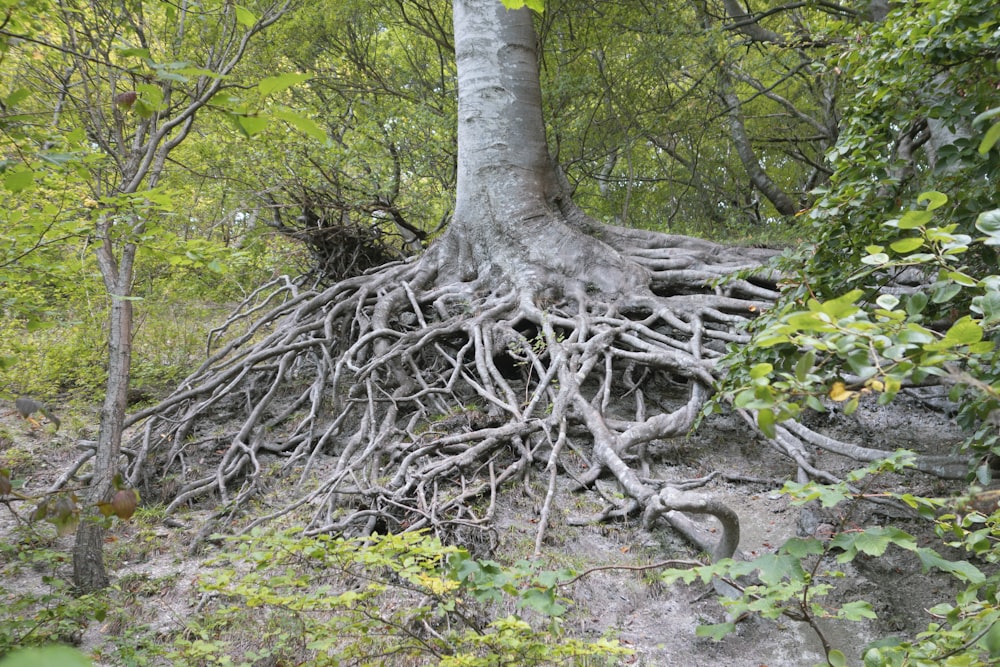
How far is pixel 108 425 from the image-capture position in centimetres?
376

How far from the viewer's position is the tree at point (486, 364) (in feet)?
13.7

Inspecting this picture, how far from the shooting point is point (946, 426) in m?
4.36

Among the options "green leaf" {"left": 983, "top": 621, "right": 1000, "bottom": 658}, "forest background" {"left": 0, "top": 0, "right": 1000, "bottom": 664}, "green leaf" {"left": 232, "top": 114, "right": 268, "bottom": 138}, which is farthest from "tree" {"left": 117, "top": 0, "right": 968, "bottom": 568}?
"green leaf" {"left": 232, "top": 114, "right": 268, "bottom": 138}

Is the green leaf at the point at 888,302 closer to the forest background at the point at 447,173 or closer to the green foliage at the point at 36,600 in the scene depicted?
the forest background at the point at 447,173

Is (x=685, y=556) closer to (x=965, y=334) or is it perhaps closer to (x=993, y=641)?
(x=993, y=641)

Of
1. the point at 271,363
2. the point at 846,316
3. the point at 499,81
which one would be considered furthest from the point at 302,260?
the point at 846,316

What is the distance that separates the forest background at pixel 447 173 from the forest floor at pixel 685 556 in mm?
350

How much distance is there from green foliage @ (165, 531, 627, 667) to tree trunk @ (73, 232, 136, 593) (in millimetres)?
826

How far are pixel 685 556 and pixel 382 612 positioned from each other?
174cm

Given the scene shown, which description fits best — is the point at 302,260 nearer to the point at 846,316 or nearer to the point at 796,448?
the point at 796,448

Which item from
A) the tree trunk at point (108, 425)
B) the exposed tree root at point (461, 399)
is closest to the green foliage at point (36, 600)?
the tree trunk at point (108, 425)

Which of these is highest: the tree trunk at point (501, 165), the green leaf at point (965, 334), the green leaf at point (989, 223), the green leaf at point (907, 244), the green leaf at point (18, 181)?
the tree trunk at point (501, 165)

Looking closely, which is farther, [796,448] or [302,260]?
[302,260]

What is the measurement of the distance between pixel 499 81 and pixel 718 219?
7780 mm
